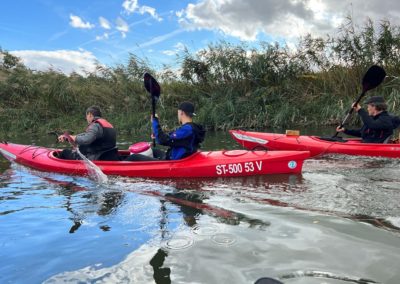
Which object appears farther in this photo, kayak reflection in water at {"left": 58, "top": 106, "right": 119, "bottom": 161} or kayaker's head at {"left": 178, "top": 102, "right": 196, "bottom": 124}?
kayak reflection in water at {"left": 58, "top": 106, "right": 119, "bottom": 161}

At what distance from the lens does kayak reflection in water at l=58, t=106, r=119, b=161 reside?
559 centimetres

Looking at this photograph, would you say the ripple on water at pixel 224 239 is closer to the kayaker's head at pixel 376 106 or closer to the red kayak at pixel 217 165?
the red kayak at pixel 217 165

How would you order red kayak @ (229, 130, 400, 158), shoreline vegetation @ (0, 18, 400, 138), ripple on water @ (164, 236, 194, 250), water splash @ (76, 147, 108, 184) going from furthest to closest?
shoreline vegetation @ (0, 18, 400, 138), red kayak @ (229, 130, 400, 158), water splash @ (76, 147, 108, 184), ripple on water @ (164, 236, 194, 250)

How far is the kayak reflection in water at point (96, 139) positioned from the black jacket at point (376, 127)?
3.88 meters

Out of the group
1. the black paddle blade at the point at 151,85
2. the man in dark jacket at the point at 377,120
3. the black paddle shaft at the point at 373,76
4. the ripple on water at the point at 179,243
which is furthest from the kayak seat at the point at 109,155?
the black paddle shaft at the point at 373,76

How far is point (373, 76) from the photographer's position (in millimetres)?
7578

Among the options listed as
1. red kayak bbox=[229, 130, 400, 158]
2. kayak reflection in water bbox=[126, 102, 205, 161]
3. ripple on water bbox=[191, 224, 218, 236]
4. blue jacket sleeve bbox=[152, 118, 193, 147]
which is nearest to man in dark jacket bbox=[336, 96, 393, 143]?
red kayak bbox=[229, 130, 400, 158]

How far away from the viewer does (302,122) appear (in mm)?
11383

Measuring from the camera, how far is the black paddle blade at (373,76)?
7.55m

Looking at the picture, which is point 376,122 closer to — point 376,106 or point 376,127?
point 376,127

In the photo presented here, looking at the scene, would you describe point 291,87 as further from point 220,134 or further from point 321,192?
point 321,192

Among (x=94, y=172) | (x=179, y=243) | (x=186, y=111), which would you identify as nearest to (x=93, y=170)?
(x=94, y=172)

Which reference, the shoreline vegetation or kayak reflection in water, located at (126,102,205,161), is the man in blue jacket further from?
the shoreline vegetation

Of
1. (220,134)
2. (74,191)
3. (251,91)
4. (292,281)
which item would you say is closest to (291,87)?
(251,91)
